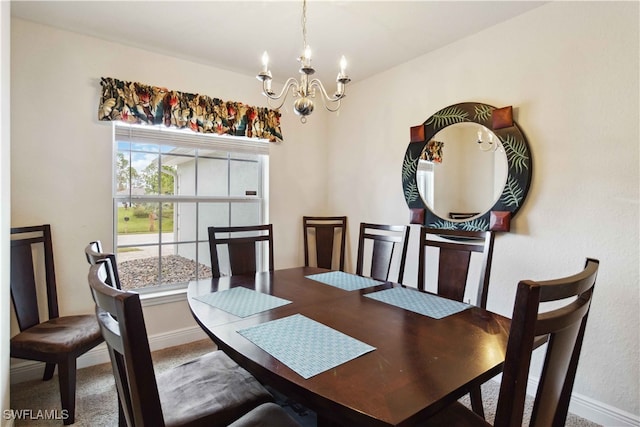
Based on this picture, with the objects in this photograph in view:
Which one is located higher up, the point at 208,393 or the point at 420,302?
the point at 420,302

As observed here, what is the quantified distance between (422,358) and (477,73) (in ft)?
7.11

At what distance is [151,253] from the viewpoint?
2779 millimetres

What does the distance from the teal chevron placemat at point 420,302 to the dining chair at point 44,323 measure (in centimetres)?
169

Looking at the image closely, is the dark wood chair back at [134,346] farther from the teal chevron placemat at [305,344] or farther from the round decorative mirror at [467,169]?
the round decorative mirror at [467,169]

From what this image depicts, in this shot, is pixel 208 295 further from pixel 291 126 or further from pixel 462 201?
pixel 291 126

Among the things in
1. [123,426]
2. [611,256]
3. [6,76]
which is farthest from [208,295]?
[611,256]

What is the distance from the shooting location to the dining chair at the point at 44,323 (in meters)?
1.80

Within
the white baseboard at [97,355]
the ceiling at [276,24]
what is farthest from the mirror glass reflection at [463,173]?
the white baseboard at [97,355]

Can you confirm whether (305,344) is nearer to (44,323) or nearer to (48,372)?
(44,323)

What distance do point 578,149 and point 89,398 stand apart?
10.8ft

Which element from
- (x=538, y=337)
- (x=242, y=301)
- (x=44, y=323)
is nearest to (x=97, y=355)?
(x=44, y=323)

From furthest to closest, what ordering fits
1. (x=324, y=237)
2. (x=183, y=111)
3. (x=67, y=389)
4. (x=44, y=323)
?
1. (x=324, y=237)
2. (x=183, y=111)
3. (x=44, y=323)
4. (x=67, y=389)

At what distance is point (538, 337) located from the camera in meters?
0.76

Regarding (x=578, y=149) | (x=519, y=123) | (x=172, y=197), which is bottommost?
(x=172, y=197)
